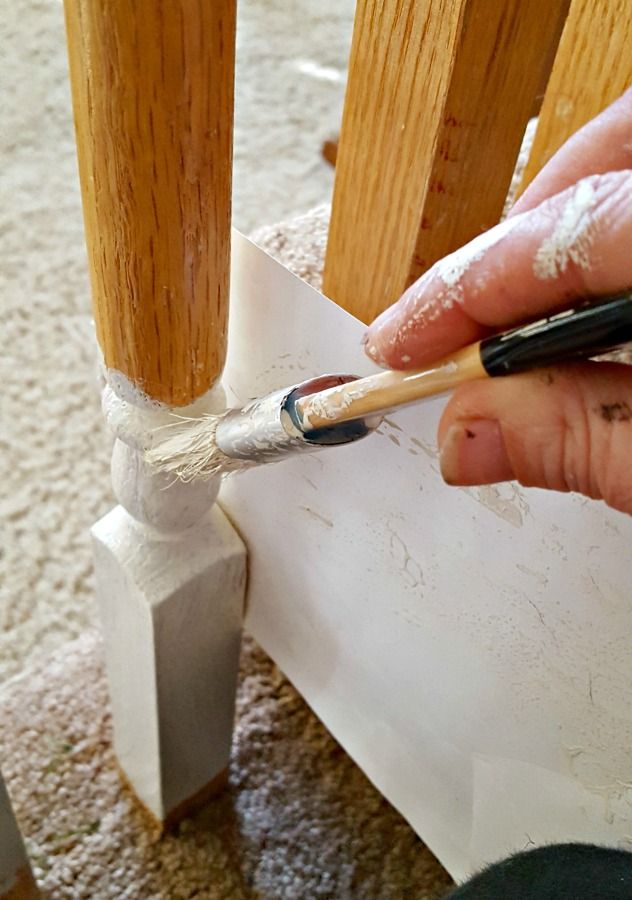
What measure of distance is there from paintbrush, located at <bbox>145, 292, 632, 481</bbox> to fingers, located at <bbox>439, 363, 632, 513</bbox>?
0.02m

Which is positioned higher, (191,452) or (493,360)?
(493,360)

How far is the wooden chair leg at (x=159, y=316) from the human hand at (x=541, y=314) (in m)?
0.10

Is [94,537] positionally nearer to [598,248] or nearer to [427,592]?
[427,592]

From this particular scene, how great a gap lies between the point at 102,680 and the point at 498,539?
0.52 m

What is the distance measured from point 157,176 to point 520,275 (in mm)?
157

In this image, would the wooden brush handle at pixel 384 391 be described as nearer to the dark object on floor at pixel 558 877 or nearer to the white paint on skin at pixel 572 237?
the white paint on skin at pixel 572 237

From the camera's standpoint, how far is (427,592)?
497 millimetres

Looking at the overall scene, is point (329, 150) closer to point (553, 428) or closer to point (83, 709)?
Result: point (83, 709)

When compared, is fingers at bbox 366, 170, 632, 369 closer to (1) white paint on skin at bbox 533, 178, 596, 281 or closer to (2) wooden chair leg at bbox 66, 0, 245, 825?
(1) white paint on skin at bbox 533, 178, 596, 281

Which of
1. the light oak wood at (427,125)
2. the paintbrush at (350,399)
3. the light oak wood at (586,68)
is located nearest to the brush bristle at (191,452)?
the paintbrush at (350,399)

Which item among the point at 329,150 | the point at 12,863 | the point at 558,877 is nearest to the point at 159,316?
the point at 558,877

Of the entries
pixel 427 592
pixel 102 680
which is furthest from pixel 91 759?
pixel 427 592

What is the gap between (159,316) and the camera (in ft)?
1.28

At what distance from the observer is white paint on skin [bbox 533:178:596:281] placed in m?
0.26
